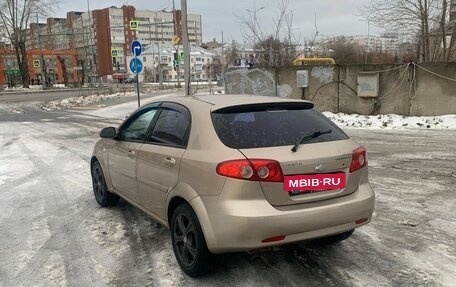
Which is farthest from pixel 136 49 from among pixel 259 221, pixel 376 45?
pixel 376 45

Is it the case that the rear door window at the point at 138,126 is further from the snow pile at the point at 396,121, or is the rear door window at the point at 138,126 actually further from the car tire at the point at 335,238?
the snow pile at the point at 396,121

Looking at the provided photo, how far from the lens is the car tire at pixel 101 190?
5871 mm

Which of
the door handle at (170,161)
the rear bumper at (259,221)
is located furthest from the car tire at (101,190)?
the rear bumper at (259,221)

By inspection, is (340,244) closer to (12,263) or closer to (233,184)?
(233,184)

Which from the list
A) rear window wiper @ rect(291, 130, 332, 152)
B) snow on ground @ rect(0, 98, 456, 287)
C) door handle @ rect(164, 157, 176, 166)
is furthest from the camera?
door handle @ rect(164, 157, 176, 166)

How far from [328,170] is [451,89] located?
12075mm

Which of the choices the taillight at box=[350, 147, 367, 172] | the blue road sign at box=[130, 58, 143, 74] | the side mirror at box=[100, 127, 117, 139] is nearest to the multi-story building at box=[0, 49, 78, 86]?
the blue road sign at box=[130, 58, 143, 74]

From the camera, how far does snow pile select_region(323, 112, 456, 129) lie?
13.3 metres

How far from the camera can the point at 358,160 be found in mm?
3895

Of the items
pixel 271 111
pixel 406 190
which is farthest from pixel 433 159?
pixel 271 111

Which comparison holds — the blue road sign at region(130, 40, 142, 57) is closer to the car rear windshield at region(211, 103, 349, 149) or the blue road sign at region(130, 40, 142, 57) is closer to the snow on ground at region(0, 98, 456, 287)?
the snow on ground at region(0, 98, 456, 287)

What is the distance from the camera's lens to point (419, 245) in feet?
14.3

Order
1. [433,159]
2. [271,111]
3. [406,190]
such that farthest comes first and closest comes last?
1. [433,159]
2. [406,190]
3. [271,111]

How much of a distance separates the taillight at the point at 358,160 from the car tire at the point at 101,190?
10.7 ft
